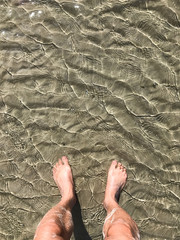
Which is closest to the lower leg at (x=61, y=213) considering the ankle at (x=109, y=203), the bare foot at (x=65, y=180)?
the bare foot at (x=65, y=180)

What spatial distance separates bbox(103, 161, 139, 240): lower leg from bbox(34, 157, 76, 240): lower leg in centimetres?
39

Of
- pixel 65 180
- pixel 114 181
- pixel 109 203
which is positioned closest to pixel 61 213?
pixel 65 180

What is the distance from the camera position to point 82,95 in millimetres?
3121

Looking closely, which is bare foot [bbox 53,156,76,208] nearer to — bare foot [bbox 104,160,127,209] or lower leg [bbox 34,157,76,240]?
lower leg [bbox 34,157,76,240]

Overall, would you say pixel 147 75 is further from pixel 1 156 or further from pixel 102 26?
pixel 1 156

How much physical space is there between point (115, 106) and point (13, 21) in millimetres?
1533

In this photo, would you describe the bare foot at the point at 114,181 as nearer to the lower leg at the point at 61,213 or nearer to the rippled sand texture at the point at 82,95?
the rippled sand texture at the point at 82,95

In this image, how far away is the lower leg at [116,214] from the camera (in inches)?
99.0

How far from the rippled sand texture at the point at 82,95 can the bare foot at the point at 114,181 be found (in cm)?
9

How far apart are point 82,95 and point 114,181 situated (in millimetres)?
1047

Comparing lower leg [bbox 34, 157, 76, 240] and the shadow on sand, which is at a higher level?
lower leg [bbox 34, 157, 76, 240]

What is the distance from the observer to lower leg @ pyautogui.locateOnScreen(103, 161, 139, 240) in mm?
2516

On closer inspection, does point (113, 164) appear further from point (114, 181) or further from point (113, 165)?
point (114, 181)

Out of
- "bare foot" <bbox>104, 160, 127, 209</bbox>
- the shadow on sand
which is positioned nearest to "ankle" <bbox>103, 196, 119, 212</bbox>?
"bare foot" <bbox>104, 160, 127, 209</bbox>
